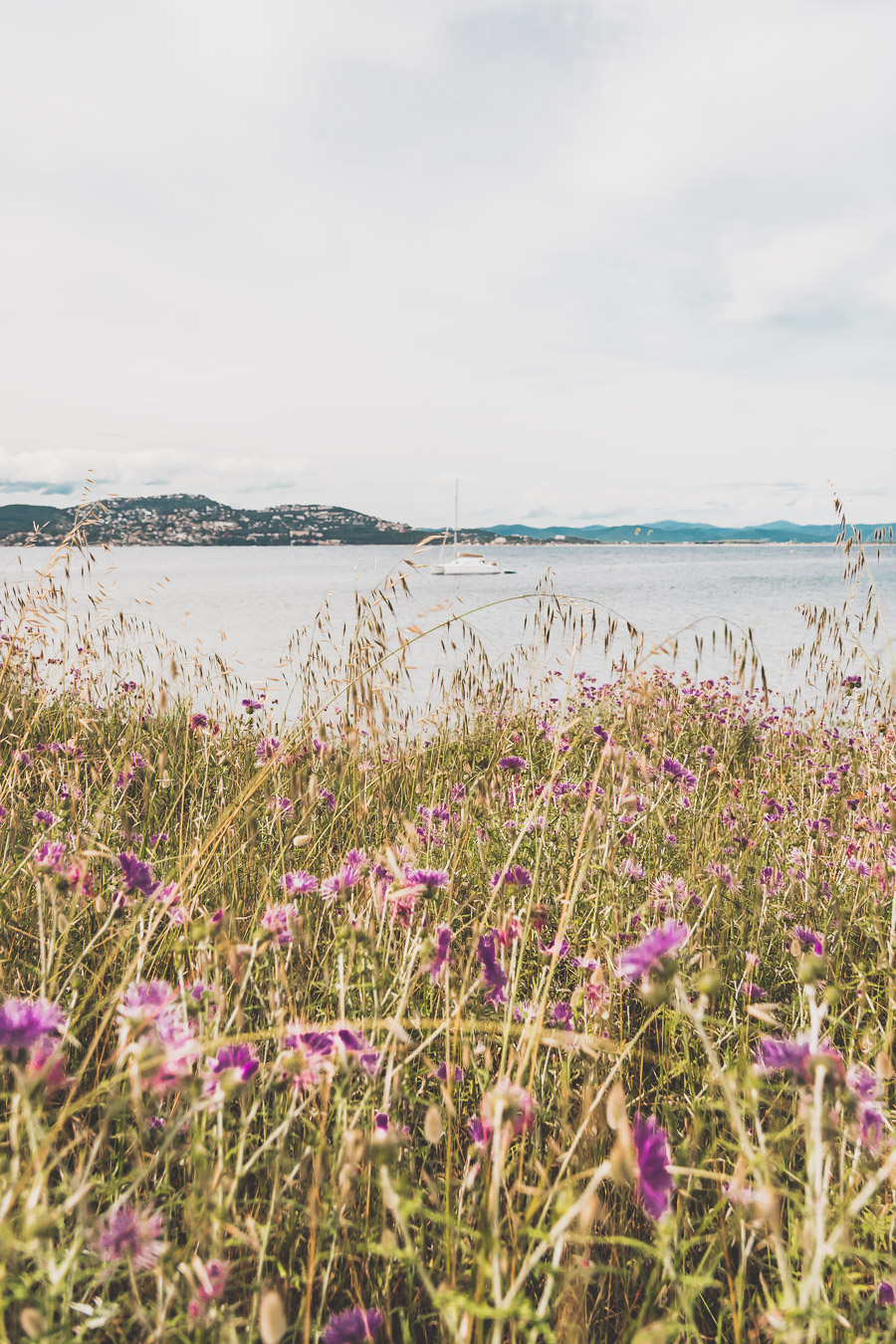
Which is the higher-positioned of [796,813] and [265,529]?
[265,529]

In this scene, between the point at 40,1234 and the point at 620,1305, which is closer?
the point at 40,1234

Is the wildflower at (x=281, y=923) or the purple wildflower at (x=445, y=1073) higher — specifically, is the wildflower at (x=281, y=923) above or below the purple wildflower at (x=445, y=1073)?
above

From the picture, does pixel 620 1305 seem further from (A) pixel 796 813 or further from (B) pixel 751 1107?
(A) pixel 796 813

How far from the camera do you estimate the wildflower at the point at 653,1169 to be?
761 millimetres

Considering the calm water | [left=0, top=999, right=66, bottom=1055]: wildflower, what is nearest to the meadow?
[left=0, top=999, right=66, bottom=1055]: wildflower

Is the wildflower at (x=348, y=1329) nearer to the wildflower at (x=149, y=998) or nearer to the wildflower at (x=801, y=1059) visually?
the wildflower at (x=149, y=998)

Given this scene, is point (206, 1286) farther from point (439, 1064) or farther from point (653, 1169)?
point (439, 1064)

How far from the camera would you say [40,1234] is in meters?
0.57

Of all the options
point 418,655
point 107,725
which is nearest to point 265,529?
point 418,655

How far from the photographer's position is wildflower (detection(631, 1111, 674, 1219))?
0.76 m

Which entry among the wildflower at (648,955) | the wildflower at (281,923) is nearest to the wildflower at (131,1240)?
the wildflower at (281,923)

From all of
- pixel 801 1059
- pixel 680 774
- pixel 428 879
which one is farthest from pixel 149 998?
pixel 680 774

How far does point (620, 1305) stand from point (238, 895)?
48.6 inches

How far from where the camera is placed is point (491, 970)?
1.16m
